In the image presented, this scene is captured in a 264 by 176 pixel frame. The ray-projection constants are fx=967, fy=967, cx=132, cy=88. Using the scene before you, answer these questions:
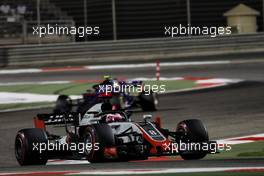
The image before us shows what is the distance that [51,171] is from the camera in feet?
44.2

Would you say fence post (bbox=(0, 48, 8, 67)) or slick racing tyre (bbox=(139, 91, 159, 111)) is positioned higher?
fence post (bbox=(0, 48, 8, 67))

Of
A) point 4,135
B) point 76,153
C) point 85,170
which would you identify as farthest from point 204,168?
point 4,135

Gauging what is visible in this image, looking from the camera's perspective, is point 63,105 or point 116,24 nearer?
point 63,105

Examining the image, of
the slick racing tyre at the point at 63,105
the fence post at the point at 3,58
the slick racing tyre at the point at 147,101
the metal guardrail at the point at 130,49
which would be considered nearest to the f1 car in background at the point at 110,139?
the slick racing tyre at the point at 63,105

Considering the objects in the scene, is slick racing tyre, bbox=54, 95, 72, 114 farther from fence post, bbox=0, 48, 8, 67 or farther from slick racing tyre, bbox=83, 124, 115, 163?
fence post, bbox=0, 48, 8, 67

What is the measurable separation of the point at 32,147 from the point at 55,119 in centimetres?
115

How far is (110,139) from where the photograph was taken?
1398 cm

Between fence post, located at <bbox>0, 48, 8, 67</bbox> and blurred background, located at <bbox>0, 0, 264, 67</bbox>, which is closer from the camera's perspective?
fence post, located at <bbox>0, 48, 8, 67</bbox>

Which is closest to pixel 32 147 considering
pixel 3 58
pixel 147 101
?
pixel 147 101

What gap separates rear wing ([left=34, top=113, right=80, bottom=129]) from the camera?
15633 millimetres

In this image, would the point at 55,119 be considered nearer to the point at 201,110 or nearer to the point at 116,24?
the point at 201,110

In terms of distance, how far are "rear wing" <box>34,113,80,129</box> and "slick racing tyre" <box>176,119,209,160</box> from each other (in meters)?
1.95

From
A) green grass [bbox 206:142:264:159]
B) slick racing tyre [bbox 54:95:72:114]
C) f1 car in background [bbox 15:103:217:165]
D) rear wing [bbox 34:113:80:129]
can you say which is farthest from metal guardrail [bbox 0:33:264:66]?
f1 car in background [bbox 15:103:217:165]

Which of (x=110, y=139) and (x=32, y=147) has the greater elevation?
(x=110, y=139)
